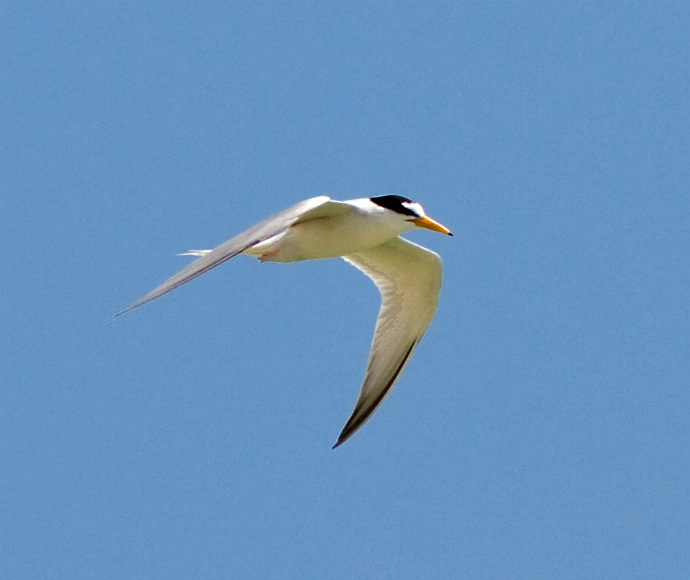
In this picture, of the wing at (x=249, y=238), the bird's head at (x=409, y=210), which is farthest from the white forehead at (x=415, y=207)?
the wing at (x=249, y=238)

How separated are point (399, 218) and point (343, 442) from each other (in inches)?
98.1

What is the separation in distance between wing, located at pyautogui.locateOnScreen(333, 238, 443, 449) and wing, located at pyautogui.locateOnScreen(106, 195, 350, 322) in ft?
5.47

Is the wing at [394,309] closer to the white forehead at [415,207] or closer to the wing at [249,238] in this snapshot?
the white forehead at [415,207]

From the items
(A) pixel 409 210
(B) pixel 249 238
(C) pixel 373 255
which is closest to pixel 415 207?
(A) pixel 409 210

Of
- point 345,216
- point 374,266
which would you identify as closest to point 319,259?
point 345,216

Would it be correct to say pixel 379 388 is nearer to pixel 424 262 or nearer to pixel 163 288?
pixel 424 262

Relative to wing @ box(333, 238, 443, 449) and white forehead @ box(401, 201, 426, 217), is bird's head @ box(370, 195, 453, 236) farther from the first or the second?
wing @ box(333, 238, 443, 449)

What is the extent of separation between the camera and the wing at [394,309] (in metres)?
11.4

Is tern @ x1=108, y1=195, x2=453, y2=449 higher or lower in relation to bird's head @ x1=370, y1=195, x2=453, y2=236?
lower

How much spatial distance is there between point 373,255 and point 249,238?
2.73 metres

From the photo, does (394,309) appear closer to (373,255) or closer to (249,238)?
(373,255)

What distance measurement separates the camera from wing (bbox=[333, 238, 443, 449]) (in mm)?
11359

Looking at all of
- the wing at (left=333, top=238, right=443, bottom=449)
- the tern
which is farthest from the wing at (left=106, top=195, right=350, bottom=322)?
the wing at (left=333, top=238, right=443, bottom=449)

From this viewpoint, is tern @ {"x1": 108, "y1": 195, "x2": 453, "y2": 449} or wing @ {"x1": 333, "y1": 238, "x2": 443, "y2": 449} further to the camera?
wing @ {"x1": 333, "y1": 238, "x2": 443, "y2": 449}
